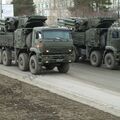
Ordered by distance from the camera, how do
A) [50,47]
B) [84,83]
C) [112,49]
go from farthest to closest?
1. [112,49]
2. [50,47]
3. [84,83]

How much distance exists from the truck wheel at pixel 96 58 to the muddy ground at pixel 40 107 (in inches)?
450

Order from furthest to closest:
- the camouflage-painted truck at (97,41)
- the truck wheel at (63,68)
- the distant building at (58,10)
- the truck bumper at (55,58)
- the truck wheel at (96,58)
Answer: the distant building at (58,10) < the truck wheel at (96,58) < the camouflage-painted truck at (97,41) < the truck wheel at (63,68) < the truck bumper at (55,58)

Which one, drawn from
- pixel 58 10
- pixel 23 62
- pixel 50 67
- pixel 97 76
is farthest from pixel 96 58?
pixel 58 10

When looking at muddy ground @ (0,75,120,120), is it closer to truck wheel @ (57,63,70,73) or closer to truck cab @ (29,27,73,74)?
truck cab @ (29,27,73,74)

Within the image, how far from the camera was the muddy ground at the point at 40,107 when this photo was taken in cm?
1088

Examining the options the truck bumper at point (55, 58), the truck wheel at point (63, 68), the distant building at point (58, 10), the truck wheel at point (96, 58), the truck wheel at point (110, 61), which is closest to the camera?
the truck bumper at point (55, 58)

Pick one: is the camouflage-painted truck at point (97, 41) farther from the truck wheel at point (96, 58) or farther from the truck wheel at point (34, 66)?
the truck wheel at point (34, 66)

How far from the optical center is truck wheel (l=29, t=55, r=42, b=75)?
21844 mm

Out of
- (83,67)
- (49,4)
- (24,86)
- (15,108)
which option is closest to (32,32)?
(83,67)

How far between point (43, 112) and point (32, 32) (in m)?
12.0

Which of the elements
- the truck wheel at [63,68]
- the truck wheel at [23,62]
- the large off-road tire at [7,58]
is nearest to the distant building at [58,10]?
the large off-road tire at [7,58]

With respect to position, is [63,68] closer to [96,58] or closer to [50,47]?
[50,47]

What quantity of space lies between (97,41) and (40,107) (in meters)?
15.3

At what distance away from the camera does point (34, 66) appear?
22172mm
